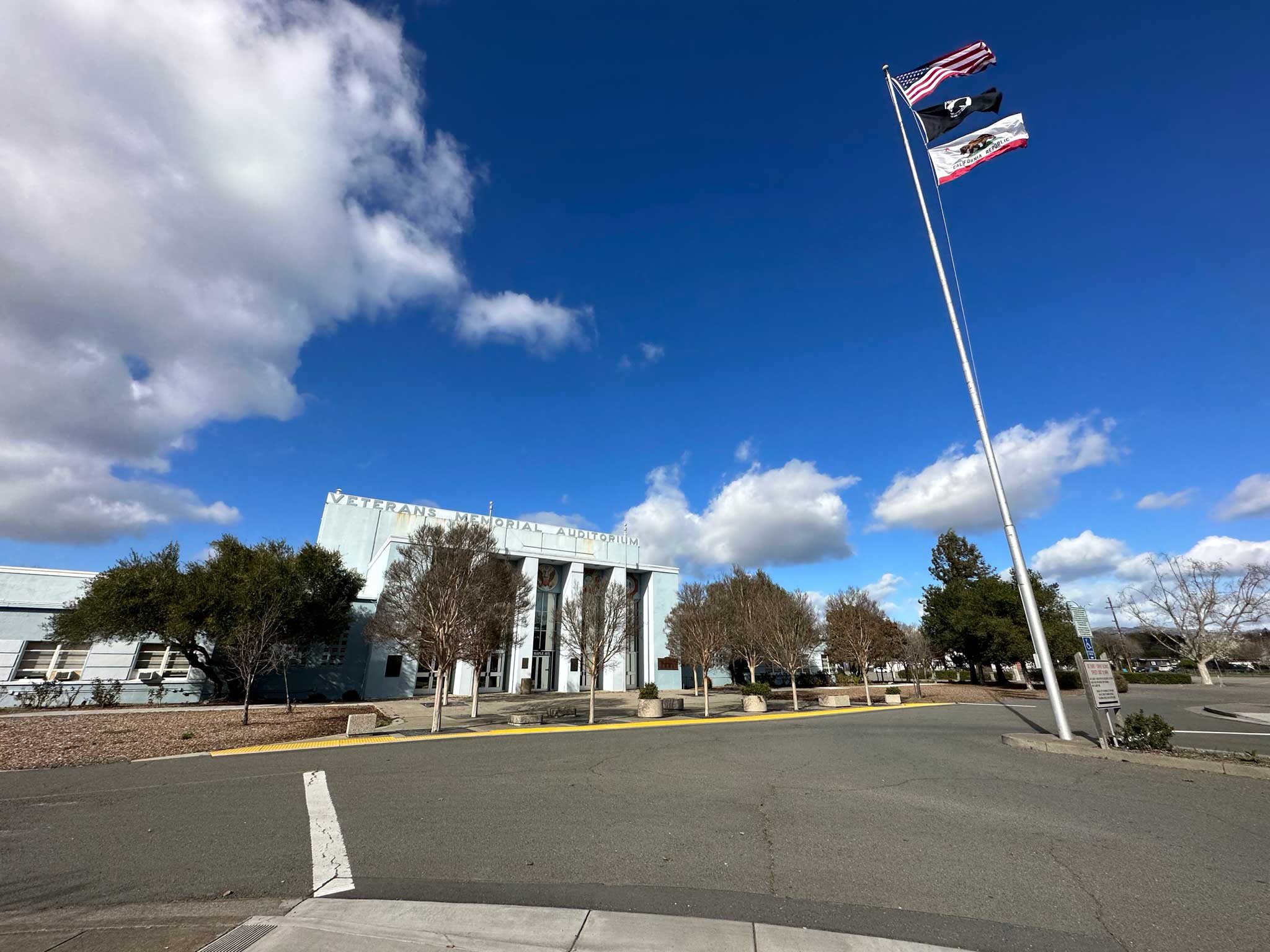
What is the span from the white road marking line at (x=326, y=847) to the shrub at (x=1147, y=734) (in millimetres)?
Result: 13143

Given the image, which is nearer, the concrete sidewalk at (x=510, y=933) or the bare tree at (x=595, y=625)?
the concrete sidewalk at (x=510, y=933)

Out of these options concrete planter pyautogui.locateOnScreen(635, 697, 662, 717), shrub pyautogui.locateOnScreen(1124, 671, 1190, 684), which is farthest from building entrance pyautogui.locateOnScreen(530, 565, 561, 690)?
shrub pyautogui.locateOnScreen(1124, 671, 1190, 684)

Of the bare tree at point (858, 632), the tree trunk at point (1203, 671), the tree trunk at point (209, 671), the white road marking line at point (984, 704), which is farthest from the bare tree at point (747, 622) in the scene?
the tree trunk at point (1203, 671)

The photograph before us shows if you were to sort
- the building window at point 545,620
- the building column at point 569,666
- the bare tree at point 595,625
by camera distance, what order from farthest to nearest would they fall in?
the building window at point 545,620
the building column at point 569,666
the bare tree at point 595,625

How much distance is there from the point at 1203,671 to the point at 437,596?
56501 millimetres

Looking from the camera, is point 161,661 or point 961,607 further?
point 961,607

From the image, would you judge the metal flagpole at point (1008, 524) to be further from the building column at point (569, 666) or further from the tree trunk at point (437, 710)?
the building column at point (569, 666)

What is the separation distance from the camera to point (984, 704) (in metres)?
27.6

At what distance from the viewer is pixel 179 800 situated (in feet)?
26.4

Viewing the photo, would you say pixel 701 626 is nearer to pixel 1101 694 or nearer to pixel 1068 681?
pixel 1101 694

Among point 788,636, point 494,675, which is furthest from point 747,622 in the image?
point 494,675

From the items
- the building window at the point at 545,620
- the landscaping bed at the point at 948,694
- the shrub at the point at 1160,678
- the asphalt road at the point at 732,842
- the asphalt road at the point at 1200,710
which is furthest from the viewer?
the shrub at the point at 1160,678

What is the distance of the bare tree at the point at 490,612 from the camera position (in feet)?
76.1

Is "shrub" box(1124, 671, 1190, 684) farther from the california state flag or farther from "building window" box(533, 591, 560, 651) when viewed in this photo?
the california state flag
